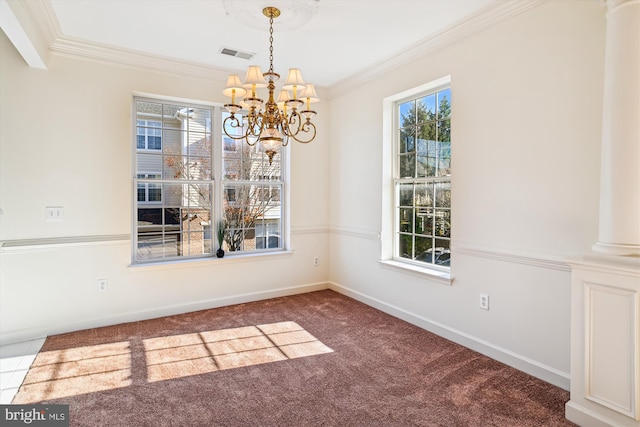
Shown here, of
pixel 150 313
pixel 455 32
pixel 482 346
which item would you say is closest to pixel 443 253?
pixel 482 346

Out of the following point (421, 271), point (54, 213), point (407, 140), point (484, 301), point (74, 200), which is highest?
point (407, 140)

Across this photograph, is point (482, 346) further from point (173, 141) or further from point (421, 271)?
point (173, 141)

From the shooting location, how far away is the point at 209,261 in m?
4.02

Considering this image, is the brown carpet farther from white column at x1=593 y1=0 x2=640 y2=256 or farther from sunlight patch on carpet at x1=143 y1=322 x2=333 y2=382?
white column at x1=593 y1=0 x2=640 y2=256

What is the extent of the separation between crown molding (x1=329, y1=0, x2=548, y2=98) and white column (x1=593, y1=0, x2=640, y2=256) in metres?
0.75

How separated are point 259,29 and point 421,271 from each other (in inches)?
101

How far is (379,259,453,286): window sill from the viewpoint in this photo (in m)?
3.18

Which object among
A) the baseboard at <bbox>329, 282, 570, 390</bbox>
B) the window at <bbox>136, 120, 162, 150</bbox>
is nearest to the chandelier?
the window at <bbox>136, 120, 162, 150</bbox>

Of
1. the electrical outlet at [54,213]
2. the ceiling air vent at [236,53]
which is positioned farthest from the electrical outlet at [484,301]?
the electrical outlet at [54,213]

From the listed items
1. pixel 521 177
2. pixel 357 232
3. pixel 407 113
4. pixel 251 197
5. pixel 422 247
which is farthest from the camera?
pixel 251 197

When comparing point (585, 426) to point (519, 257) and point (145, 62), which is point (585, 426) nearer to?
point (519, 257)

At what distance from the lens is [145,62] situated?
3.59 meters

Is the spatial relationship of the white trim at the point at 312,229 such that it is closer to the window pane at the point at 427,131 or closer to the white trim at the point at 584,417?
the window pane at the point at 427,131

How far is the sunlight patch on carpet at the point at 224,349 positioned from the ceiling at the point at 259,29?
260cm
